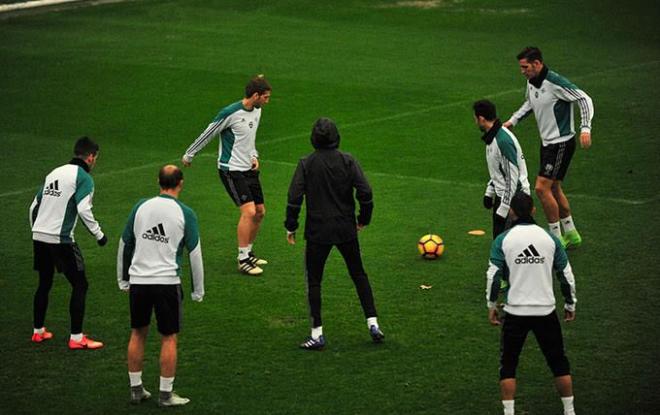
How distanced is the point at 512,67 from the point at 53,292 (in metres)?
16.1

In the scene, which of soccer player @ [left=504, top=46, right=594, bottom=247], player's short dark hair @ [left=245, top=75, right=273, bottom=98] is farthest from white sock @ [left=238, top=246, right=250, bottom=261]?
soccer player @ [left=504, top=46, right=594, bottom=247]

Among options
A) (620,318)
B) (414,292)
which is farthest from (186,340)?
(620,318)

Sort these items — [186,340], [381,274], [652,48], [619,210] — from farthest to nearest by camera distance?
[652,48], [619,210], [381,274], [186,340]

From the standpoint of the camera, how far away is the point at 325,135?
13.0 m

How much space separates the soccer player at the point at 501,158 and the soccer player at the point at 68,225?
437cm

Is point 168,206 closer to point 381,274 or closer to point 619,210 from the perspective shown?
point 381,274

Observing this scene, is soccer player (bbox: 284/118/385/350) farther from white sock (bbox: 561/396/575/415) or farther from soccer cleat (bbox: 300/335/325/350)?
white sock (bbox: 561/396/575/415)

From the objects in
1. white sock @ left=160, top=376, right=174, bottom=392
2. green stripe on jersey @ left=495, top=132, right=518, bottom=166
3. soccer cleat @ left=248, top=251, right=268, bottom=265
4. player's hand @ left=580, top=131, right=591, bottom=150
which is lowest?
white sock @ left=160, top=376, right=174, bottom=392

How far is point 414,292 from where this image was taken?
48.9ft

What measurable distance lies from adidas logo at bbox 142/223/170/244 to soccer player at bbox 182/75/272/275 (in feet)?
14.2

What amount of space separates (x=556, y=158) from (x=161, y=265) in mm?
6606

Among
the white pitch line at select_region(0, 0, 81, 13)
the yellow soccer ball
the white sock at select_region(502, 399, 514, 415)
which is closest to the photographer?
the white sock at select_region(502, 399, 514, 415)

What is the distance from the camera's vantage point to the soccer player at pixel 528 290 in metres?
10.7

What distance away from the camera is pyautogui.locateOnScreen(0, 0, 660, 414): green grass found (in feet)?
40.3
